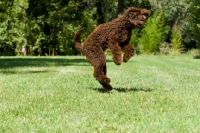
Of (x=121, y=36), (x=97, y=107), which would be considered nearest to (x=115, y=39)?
(x=121, y=36)

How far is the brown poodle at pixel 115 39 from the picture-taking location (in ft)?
30.0

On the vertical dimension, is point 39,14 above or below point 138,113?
above

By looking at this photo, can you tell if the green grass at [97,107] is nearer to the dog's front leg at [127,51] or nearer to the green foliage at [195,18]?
the dog's front leg at [127,51]

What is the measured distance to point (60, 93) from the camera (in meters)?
9.62

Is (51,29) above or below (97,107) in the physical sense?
above

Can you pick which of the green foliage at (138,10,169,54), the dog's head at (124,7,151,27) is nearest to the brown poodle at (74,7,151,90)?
the dog's head at (124,7,151,27)

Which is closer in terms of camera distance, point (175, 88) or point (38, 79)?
point (175, 88)

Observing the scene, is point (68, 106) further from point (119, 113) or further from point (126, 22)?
point (126, 22)

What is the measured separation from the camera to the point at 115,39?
30.0 feet

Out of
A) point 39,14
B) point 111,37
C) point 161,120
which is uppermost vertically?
point 39,14

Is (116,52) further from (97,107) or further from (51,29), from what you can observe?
(51,29)

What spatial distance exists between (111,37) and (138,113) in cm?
252

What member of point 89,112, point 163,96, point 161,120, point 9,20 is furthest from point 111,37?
point 9,20

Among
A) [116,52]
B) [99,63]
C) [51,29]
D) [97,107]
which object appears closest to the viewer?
[97,107]
